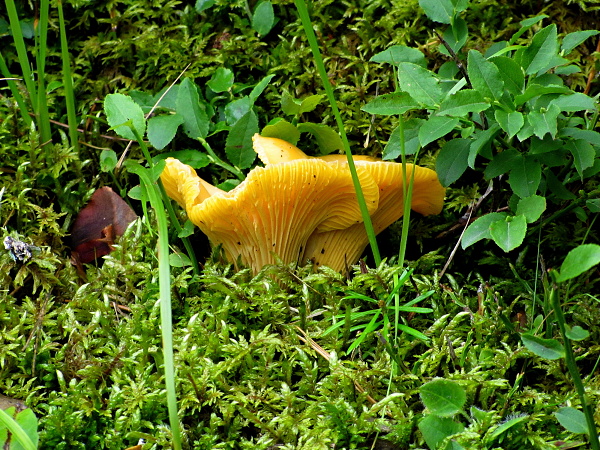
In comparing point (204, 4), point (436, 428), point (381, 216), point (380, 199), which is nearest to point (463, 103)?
point (380, 199)

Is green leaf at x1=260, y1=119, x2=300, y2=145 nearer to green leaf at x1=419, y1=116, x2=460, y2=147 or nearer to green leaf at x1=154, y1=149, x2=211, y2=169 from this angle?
green leaf at x1=154, y1=149, x2=211, y2=169

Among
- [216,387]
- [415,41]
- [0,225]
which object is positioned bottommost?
[216,387]

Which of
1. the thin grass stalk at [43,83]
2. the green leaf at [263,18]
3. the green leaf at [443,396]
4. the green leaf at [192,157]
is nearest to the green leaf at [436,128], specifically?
the green leaf at [443,396]

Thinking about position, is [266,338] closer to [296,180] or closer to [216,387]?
[216,387]

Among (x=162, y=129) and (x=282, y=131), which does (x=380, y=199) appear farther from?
(x=162, y=129)

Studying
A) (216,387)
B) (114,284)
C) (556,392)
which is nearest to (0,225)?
(114,284)
